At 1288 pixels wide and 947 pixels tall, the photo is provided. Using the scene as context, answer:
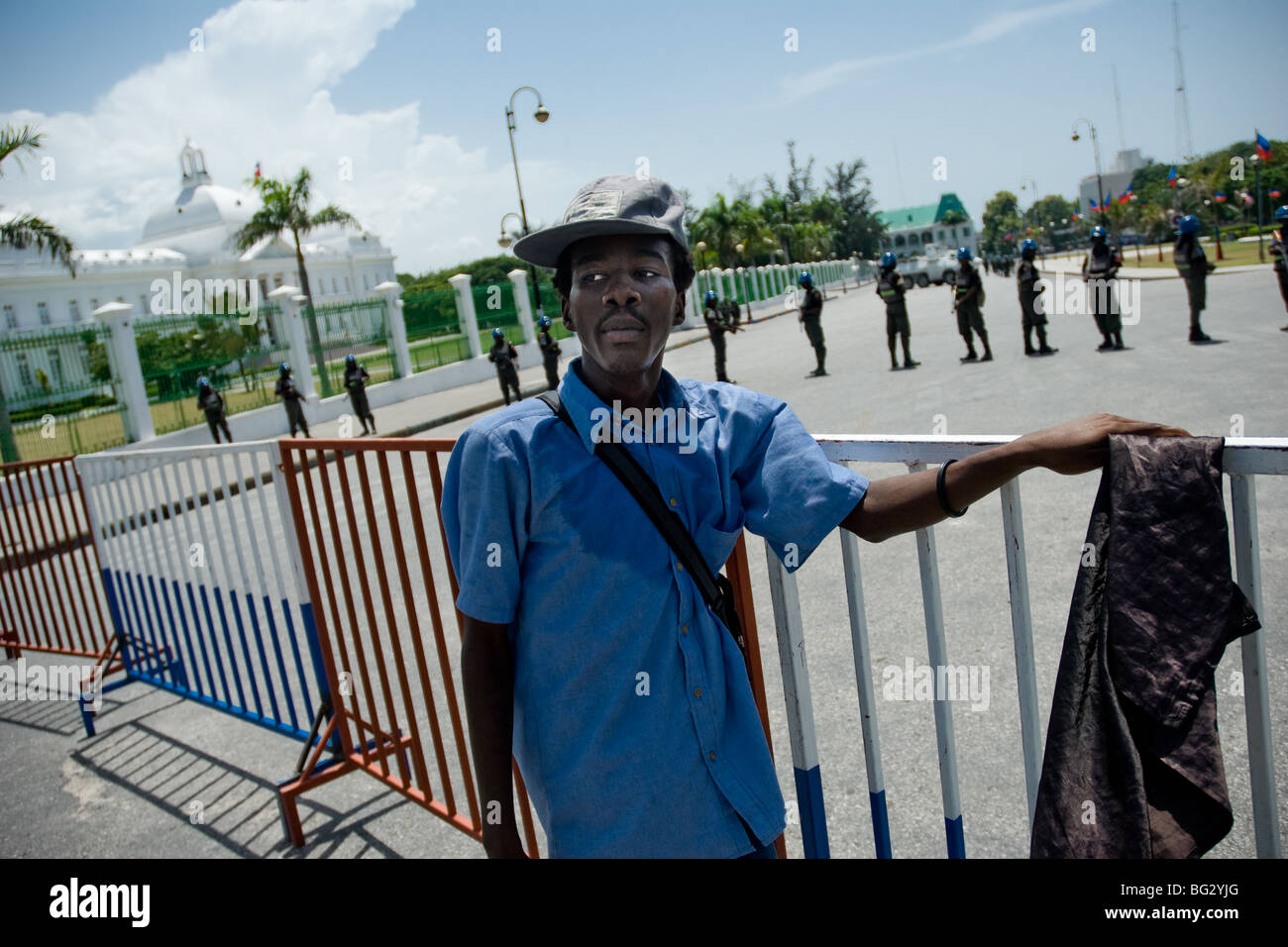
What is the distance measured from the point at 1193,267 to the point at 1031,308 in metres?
2.12

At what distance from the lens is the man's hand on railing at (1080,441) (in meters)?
1.39

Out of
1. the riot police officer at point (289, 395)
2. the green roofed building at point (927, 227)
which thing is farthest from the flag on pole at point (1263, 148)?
the green roofed building at point (927, 227)

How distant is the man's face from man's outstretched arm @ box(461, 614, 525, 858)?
553mm

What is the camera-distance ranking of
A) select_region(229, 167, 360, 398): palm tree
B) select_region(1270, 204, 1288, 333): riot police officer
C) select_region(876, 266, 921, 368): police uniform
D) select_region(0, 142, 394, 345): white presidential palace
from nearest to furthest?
select_region(1270, 204, 1288, 333): riot police officer
select_region(876, 266, 921, 368): police uniform
select_region(229, 167, 360, 398): palm tree
select_region(0, 142, 394, 345): white presidential palace

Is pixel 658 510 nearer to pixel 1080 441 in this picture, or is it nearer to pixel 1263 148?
pixel 1080 441

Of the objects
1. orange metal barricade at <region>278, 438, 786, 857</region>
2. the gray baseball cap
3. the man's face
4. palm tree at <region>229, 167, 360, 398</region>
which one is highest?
palm tree at <region>229, 167, 360, 398</region>

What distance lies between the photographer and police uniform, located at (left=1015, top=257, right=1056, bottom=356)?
13438 millimetres

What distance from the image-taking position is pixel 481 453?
5.14ft

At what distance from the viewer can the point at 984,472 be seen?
5.06 ft

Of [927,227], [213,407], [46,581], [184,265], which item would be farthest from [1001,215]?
[46,581]

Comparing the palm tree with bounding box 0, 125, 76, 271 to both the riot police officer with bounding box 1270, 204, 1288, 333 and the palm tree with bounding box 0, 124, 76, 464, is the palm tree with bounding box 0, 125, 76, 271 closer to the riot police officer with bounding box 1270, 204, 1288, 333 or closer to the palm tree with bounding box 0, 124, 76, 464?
→ the palm tree with bounding box 0, 124, 76, 464

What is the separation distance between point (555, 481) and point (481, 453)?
0.14 meters

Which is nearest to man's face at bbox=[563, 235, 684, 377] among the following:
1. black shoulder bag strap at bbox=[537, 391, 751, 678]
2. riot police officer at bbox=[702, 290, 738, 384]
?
black shoulder bag strap at bbox=[537, 391, 751, 678]
